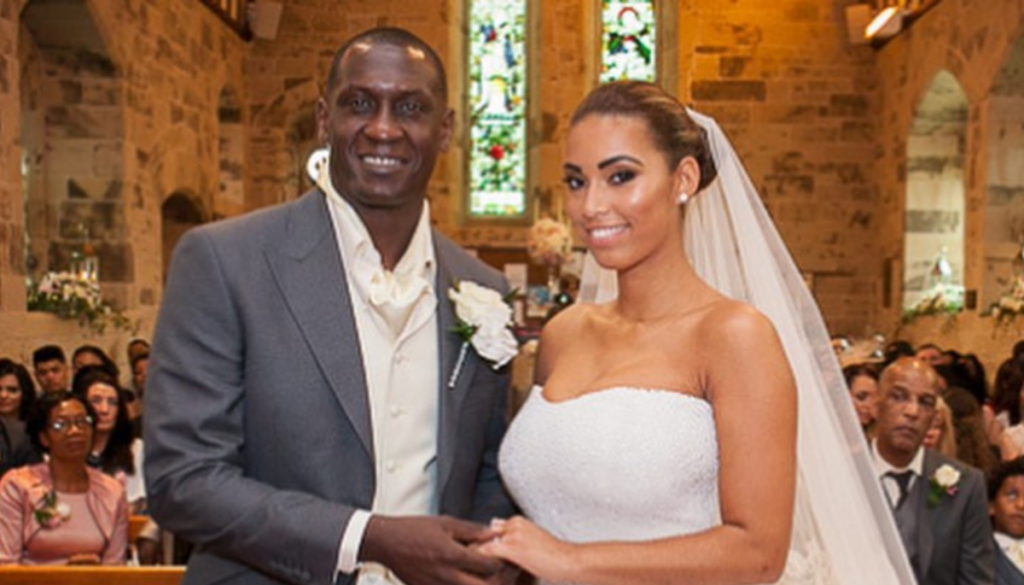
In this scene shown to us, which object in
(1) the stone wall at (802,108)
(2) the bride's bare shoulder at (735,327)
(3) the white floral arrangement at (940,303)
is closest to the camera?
(2) the bride's bare shoulder at (735,327)

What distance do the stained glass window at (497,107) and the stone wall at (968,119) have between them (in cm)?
394

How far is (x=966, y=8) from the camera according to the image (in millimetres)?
10227

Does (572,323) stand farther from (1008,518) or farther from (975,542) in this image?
(1008,518)

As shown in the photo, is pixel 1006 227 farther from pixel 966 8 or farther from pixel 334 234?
pixel 334 234

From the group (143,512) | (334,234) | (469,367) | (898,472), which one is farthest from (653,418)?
(143,512)

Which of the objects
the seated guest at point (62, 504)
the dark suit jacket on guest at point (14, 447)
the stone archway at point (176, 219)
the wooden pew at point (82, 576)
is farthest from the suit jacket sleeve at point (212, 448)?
the stone archway at point (176, 219)

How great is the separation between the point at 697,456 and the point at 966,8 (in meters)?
9.31

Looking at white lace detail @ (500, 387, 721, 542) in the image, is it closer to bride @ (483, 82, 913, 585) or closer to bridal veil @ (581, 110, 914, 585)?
bride @ (483, 82, 913, 585)

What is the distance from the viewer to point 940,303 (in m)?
10.9

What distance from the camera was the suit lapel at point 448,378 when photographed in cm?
202

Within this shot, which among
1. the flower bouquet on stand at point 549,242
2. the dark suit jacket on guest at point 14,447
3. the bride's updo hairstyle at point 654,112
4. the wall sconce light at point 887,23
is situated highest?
the wall sconce light at point 887,23

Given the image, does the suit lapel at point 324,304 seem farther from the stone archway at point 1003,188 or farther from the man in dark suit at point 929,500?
the stone archway at point 1003,188

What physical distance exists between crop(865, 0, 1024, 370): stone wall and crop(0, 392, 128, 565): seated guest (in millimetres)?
6571

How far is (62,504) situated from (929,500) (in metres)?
3.17
